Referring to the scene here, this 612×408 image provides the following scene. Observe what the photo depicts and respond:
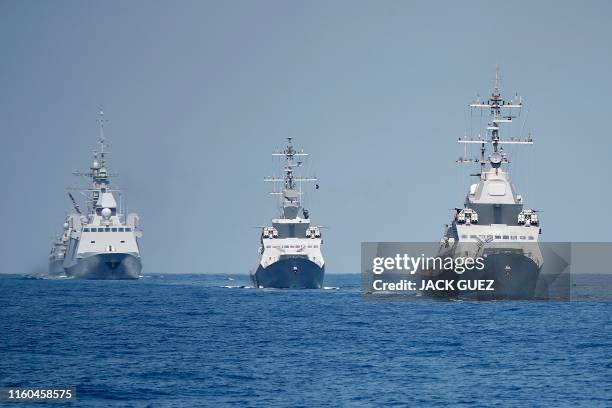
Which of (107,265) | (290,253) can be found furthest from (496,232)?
(107,265)

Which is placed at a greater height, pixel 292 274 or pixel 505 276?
pixel 292 274

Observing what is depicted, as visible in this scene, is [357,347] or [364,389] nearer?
[364,389]

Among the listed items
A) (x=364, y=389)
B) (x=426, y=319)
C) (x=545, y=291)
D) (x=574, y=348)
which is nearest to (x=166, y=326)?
(x=426, y=319)

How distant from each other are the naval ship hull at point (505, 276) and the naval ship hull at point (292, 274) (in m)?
35.9

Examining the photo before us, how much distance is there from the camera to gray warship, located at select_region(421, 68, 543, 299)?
98062 mm

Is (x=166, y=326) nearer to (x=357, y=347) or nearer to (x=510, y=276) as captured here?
(x=357, y=347)

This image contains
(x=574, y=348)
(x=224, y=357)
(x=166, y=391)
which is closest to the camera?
(x=166, y=391)

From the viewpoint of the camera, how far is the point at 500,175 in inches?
4139

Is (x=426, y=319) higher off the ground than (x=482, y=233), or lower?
lower

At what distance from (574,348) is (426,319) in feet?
67.7

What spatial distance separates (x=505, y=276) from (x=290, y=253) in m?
44.9

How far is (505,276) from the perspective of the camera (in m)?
98.1

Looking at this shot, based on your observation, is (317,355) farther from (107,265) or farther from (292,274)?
(107,265)

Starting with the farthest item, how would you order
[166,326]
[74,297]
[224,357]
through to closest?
1. [74,297]
2. [166,326]
3. [224,357]
